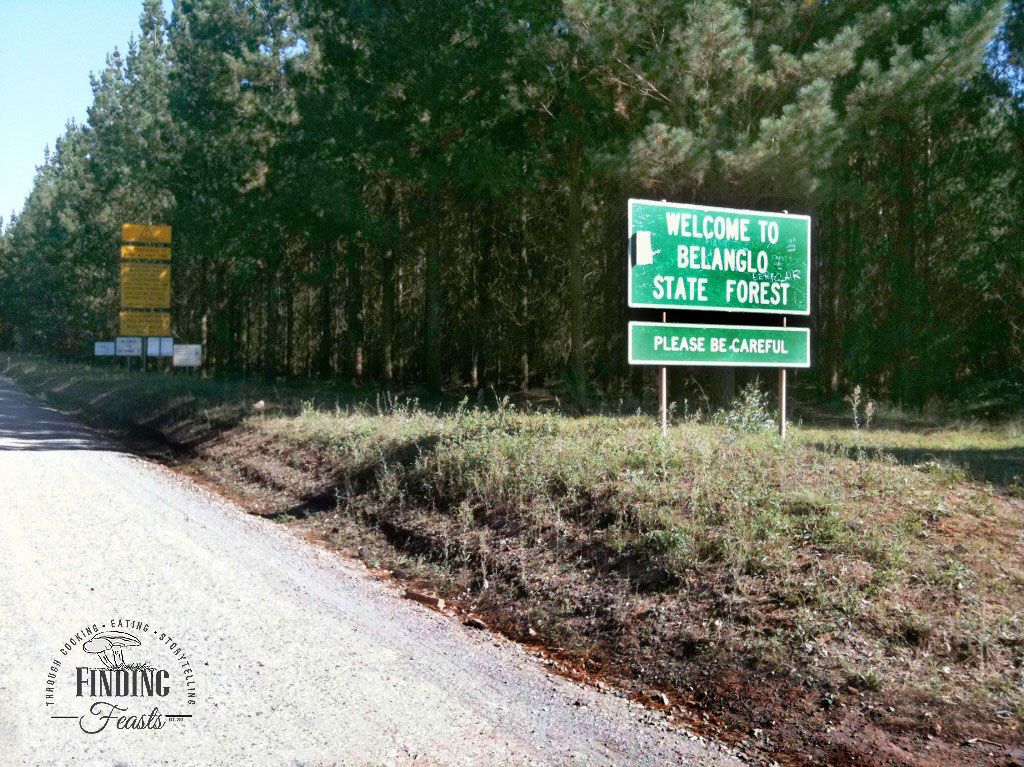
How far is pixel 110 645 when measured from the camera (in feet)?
20.4

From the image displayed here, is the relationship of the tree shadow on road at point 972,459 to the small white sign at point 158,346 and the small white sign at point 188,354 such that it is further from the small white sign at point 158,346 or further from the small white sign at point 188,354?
the small white sign at point 158,346

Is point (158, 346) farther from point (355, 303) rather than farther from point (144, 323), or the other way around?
point (355, 303)

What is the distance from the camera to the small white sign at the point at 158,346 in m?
35.7

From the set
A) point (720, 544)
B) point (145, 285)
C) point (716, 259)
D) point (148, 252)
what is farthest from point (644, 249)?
point (148, 252)

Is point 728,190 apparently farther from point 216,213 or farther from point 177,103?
point 177,103

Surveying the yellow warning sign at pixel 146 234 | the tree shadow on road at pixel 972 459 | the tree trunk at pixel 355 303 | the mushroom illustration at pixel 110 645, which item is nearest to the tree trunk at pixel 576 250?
the tree shadow on road at pixel 972 459

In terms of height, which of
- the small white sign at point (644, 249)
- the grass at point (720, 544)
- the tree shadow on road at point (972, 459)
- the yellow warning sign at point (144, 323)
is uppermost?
the yellow warning sign at point (144, 323)

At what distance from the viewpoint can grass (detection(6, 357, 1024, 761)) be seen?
6.04 m

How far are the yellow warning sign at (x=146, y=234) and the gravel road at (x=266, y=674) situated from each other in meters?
28.1

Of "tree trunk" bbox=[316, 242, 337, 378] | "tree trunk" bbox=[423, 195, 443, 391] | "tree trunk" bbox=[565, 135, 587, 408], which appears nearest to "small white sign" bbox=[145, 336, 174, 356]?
"tree trunk" bbox=[316, 242, 337, 378]

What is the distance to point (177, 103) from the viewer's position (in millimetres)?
34719

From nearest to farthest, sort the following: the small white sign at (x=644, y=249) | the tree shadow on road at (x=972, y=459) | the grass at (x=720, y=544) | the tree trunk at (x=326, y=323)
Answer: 1. the grass at (x=720, y=544)
2. the tree shadow on road at (x=972, y=459)
3. the small white sign at (x=644, y=249)
4. the tree trunk at (x=326, y=323)

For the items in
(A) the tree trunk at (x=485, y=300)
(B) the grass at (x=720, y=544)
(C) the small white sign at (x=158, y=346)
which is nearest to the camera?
(B) the grass at (x=720, y=544)

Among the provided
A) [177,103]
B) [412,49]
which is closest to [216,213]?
[177,103]
